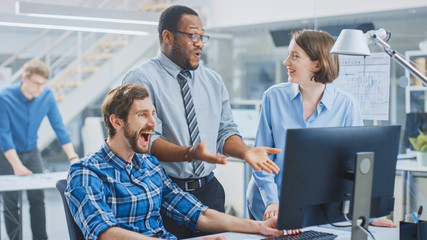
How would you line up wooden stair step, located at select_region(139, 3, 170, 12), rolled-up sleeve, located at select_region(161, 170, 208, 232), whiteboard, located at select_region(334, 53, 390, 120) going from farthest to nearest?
wooden stair step, located at select_region(139, 3, 170, 12) → whiteboard, located at select_region(334, 53, 390, 120) → rolled-up sleeve, located at select_region(161, 170, 208, 232)

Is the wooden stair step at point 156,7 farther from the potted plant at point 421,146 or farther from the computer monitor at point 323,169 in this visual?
the computer monitor at point 323,169

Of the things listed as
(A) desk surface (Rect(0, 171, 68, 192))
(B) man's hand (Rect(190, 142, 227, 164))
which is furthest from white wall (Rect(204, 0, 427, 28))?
(B) man's hand (Rect(190, 142, 227, 164))

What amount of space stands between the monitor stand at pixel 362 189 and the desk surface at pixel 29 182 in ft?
9.27

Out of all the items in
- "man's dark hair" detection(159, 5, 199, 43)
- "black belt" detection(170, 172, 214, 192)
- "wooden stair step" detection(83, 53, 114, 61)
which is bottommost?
"black belt" detection(170, 172, 214, 192)

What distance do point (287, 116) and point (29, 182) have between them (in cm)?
Answer: 248

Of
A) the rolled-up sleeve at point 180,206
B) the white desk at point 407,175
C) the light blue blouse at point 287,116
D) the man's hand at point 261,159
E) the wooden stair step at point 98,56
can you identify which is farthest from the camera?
the wooden stair step at point 98,56

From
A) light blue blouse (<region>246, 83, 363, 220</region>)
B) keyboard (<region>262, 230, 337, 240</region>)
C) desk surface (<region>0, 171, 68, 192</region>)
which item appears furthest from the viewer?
desk surface (<region>0, 171, 68, 192</region>)

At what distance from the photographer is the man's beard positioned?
75.2 inches

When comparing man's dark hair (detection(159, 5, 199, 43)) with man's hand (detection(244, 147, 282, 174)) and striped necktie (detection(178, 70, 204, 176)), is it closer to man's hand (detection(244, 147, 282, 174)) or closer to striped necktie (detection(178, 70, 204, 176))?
striped necktie (detection(178, 70, 204, 176))

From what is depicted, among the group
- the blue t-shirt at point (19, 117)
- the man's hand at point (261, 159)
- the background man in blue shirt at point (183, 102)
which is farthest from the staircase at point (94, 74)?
the man's hand at point (261, 159)

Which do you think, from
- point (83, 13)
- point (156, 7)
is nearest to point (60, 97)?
point (156, 7)

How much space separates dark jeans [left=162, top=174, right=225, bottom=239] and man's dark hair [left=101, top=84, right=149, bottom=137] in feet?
1.46

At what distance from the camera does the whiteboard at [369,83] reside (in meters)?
3.22

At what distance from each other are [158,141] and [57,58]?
482cm
